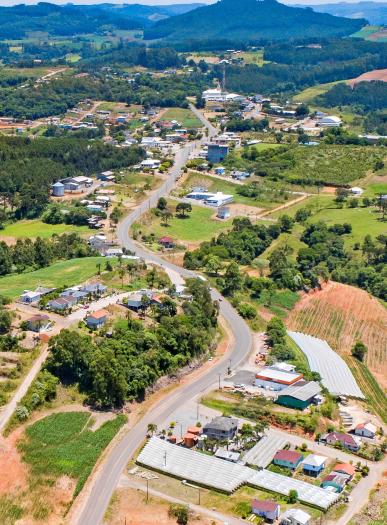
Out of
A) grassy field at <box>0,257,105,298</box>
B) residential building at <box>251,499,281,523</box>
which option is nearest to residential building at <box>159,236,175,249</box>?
grassy field at <box>0,257,105,298</box>

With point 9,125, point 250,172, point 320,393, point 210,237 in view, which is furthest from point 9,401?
point 9,125

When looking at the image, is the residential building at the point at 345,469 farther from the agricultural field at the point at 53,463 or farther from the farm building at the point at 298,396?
the agricultural field at the point at 53,463

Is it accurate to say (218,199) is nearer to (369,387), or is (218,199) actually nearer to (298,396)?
(369,387)

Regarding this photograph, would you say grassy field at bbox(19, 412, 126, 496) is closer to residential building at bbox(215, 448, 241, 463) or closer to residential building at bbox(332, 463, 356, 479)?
residential building at bbox(215, 448, 241, 463)

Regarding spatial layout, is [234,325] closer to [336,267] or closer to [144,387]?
[144,387]

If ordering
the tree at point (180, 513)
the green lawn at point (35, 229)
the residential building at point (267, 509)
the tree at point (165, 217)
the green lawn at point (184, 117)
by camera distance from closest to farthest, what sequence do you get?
the tree at point (180, 513) → the residential building at point (267, 509) → the green lawn at point (35, 229) → the tree at point (165, 217) → the green lawn at point (184, 117)

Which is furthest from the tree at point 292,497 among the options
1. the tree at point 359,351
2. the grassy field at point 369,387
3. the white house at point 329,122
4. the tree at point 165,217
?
the white house at point 329,122
